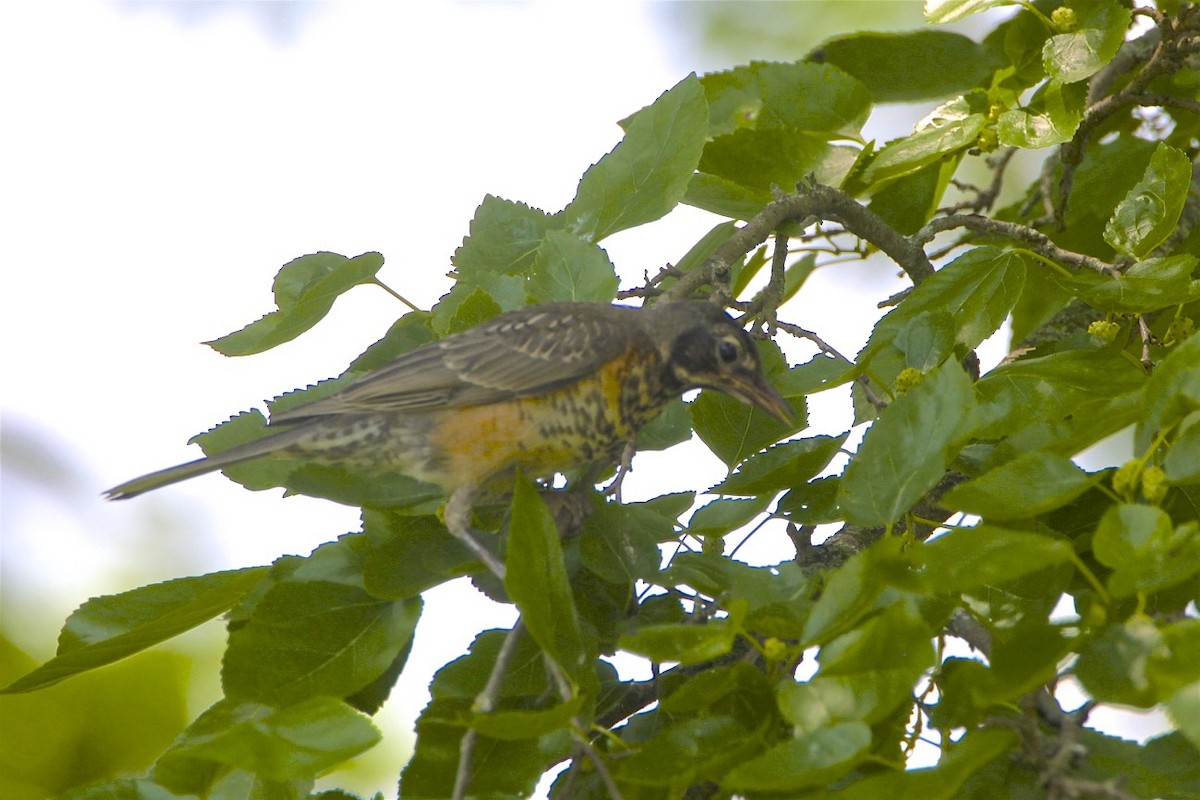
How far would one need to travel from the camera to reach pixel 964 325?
13.1 ft

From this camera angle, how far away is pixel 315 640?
329 centimetres

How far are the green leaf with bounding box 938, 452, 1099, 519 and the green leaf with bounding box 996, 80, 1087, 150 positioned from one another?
184 cm

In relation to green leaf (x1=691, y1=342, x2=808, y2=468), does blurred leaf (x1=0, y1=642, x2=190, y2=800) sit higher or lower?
lower

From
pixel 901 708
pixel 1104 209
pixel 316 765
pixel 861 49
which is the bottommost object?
pixel 316 765

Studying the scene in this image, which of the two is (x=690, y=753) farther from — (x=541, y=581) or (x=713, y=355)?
(x=713, y=355)

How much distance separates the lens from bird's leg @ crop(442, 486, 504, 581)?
11.0 ft

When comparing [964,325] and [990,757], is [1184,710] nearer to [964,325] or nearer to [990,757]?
[990,757]

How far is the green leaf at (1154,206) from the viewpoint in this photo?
3.77m

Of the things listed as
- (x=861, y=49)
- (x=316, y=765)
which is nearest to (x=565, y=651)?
(x=316, y=765)

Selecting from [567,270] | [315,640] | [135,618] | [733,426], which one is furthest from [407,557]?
[567,270]

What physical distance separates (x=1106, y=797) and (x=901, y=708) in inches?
17.3

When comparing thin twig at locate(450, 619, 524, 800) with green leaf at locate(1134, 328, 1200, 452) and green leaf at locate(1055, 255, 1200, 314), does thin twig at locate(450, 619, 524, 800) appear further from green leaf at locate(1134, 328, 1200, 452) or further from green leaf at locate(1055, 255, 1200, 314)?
→ green leaf at locate(1055, 255, 1200, 314)

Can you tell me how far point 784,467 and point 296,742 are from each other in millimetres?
1583

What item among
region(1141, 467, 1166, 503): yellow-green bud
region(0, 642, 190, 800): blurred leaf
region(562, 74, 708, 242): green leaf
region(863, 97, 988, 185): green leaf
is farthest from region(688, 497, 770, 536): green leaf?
region(0, 642, 190, 800): blurred leaf
